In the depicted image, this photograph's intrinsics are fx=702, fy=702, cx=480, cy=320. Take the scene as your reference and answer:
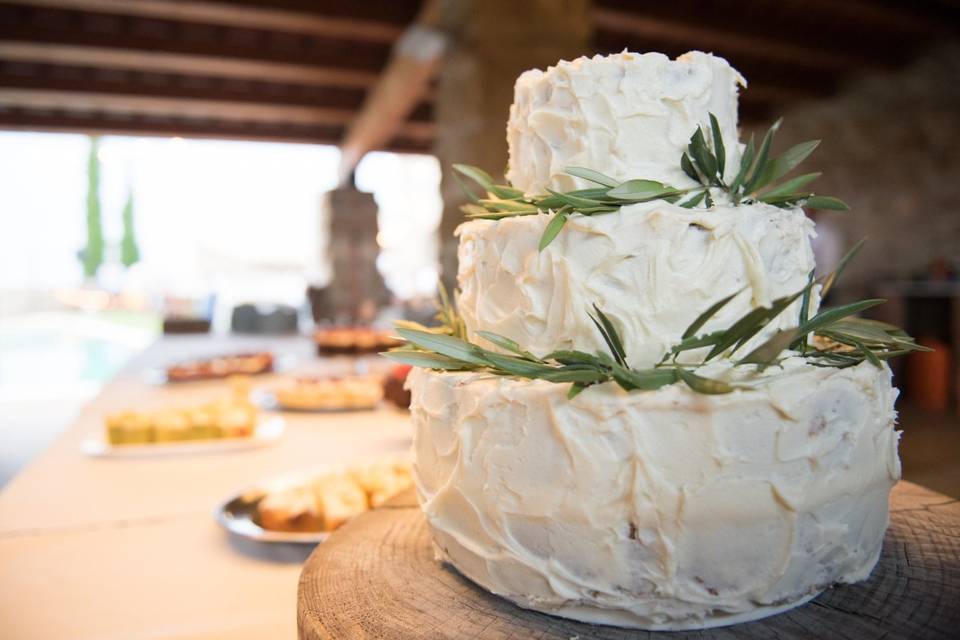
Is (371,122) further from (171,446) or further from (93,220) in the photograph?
(93,220)

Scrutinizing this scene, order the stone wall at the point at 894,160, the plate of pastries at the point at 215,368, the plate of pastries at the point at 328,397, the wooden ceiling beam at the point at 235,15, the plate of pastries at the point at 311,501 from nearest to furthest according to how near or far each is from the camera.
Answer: the plate of pastries at the point at 311,501, the plate of pastries at the point at 328,397, the plate of pastries at the point at 215,368, the wooden ceiling beam at the point at 235,15, the stone wall at the point at 894,160

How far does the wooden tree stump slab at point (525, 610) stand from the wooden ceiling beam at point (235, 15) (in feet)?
12.0

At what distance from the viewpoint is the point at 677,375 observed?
723mm

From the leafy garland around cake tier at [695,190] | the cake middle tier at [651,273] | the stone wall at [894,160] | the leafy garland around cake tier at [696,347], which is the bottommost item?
the leafy garland around cake tier at [696,347]

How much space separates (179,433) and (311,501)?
826mm

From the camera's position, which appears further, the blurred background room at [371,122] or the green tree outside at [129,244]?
the green tree outside at [129,244]

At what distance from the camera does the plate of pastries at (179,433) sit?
1967 mm

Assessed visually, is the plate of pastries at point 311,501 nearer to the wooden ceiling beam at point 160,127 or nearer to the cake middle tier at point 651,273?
the cake middle tier at point 651,273

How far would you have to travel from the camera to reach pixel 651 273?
804 millimetres

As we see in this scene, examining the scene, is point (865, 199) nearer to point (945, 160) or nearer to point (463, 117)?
point (945, 160)

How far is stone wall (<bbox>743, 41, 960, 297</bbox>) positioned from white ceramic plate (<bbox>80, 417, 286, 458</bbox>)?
6.09 metres

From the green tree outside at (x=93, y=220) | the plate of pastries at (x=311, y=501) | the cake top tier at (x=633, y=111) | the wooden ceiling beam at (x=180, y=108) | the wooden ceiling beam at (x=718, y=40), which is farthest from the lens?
the green tree outside at (x=93, y=220)

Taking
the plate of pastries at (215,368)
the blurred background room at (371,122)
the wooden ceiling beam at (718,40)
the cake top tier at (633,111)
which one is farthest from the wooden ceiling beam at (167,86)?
the cake top tier at (633,111)

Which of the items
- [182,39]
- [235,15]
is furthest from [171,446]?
[182,39]
